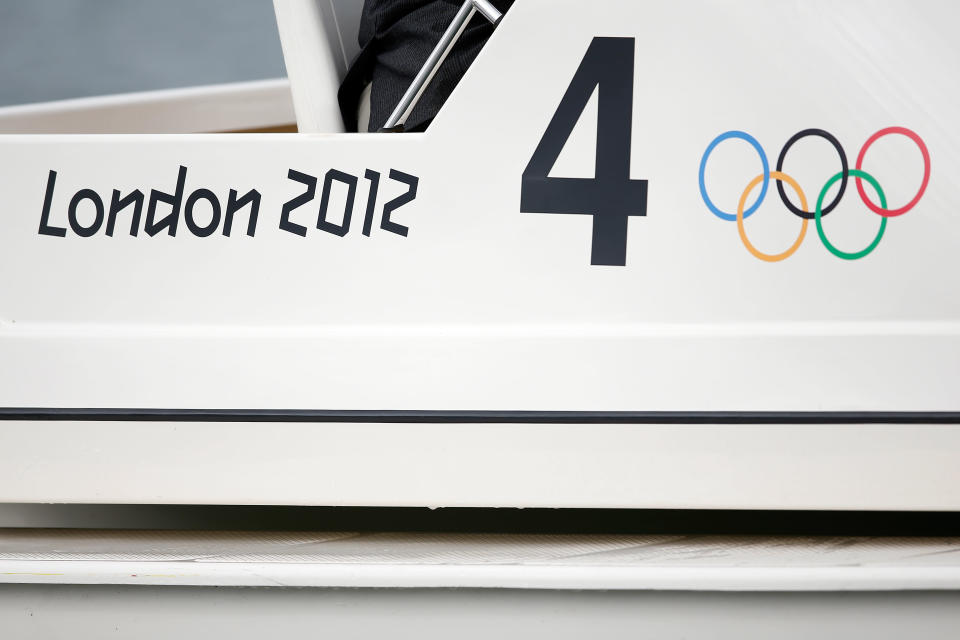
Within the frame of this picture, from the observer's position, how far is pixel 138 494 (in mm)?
883

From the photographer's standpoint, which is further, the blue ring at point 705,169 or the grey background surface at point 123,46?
the grey background surface at point 123,46

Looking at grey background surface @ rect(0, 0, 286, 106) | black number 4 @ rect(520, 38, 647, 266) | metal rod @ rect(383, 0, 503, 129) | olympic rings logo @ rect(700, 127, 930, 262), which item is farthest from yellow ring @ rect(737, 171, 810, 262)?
grey background surface @ rect(0, 0, 286, 106)

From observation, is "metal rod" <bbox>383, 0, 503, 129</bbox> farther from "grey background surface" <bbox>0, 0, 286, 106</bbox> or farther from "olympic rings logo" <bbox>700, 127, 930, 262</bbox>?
"grey background surface" <bbox>0, 0, 286, 106</bbox>

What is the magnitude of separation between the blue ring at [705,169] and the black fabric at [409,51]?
0.31m

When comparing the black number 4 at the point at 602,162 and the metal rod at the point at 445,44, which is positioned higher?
the metal rod at the point at 445,44

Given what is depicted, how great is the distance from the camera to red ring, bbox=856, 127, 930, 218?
0.79m

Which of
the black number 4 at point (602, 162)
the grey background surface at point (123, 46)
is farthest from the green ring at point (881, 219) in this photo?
the grey background surface at point (123, 46)

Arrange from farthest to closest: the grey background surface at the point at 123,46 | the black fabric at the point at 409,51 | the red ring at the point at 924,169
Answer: the grey background surface at the point at 123,46 < the black fabric at the point at 409,51 < the red ring at the point at 924,169

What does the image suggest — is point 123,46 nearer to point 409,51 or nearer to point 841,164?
point 409,51

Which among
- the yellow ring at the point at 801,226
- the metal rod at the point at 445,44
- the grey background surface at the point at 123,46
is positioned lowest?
the yellow ring at the point at 801,226

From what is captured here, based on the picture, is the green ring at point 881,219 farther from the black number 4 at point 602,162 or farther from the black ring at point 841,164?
the black number 4 at point 602,162

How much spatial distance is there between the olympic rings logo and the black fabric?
1.07ft

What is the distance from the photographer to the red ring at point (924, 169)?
30.9 inches

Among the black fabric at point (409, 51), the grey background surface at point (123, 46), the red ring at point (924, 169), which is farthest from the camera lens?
the grey background surface at point (123, 46)
